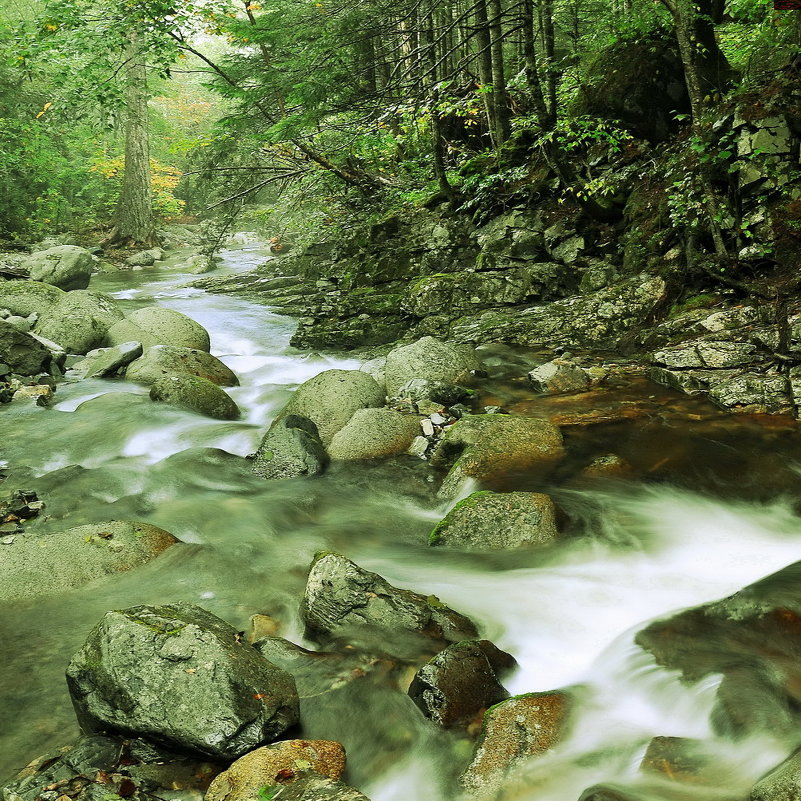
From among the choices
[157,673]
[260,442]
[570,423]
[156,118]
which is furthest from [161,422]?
[156,118]

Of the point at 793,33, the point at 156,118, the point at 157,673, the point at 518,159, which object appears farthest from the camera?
the point at 156,118

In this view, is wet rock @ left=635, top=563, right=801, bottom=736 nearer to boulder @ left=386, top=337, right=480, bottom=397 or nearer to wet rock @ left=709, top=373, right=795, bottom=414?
wet rock @ left=709, top=373, right=795, bottom=414

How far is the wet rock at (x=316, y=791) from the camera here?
244 cm

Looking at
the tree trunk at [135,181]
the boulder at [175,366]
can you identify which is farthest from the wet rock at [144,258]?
the boulder at [175,366]

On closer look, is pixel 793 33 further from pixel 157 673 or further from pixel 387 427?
pixel 157 673

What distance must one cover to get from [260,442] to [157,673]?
176 inches

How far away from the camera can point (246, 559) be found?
5.05 meters

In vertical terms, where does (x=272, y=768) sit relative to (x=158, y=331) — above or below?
below

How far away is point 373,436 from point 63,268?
11.0 meters

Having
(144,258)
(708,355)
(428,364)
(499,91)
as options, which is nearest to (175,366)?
(428,364)

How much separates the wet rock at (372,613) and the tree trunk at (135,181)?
21.2 metres

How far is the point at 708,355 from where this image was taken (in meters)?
7.11

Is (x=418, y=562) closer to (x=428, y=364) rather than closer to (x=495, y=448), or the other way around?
(x=495, y=448)

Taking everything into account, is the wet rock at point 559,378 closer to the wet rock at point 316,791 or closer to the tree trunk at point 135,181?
the wet rock at point 316,791
